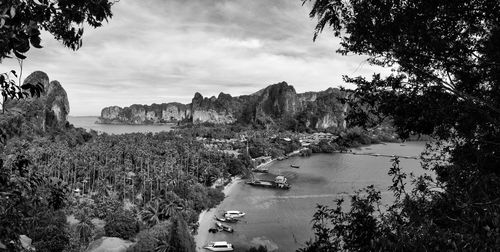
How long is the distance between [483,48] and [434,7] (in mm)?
957

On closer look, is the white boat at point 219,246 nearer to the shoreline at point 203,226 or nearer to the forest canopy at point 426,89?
the shoreline at point 203,226

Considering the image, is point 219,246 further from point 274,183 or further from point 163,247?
point 274,183

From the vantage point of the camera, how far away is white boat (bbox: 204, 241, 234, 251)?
24891mm

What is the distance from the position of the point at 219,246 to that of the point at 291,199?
57.6ft

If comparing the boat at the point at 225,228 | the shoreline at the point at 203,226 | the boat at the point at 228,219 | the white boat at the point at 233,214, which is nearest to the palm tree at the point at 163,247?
the shoreline at the point at 203,226

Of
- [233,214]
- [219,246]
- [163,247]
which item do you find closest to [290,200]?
[233,214]

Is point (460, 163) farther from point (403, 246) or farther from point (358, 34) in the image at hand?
point (403, 246)

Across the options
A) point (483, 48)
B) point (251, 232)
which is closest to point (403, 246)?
point (483, 48)

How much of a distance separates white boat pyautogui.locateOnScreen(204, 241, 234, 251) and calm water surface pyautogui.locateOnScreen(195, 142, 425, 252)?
809 millimetres

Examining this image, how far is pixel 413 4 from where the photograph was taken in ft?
15.7

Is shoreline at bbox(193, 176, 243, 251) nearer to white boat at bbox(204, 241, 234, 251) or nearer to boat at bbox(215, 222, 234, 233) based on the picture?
white boat at bbox(204, 241, 234, 251)

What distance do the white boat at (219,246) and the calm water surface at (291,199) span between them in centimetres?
81

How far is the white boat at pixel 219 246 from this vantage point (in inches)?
980

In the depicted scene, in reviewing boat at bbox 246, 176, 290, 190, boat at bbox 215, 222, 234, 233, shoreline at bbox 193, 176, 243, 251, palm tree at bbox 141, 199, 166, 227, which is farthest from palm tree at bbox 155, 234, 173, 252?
boat at bbox 246, 176, 290, 190
